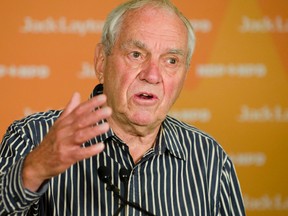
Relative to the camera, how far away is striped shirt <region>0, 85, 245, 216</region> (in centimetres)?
205

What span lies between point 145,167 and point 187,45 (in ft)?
1.57

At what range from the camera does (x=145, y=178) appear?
213 cm

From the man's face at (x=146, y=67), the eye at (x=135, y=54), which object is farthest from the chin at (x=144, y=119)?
the eye at (x=135, y=54)

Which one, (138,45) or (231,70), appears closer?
(138,45)

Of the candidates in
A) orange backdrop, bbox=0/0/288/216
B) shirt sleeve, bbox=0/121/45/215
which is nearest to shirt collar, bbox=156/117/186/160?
shirt sleeve, bbox=0/121/45/215

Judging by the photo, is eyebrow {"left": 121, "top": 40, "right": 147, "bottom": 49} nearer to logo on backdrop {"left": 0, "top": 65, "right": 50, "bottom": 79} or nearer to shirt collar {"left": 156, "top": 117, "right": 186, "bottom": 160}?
shirt collar {"left": 156, "top": 117, "right": 186, "bottom": 160}

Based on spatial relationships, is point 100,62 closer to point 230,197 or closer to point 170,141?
point 170,141

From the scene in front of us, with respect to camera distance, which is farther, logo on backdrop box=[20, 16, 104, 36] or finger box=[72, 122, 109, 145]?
logo on backdrop box=[20, 16, 104, 36]

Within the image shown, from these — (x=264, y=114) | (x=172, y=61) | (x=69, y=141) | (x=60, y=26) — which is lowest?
(x=69, y=141)

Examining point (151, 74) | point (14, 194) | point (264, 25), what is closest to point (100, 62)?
point (151, 74)

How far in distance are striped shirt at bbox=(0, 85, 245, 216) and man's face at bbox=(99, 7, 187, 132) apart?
0.12 meters

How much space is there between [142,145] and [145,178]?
161 millimetres

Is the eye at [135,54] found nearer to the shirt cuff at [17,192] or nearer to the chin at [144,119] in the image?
the chin at [144,119]

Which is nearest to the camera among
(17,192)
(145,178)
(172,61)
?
(17,192)
